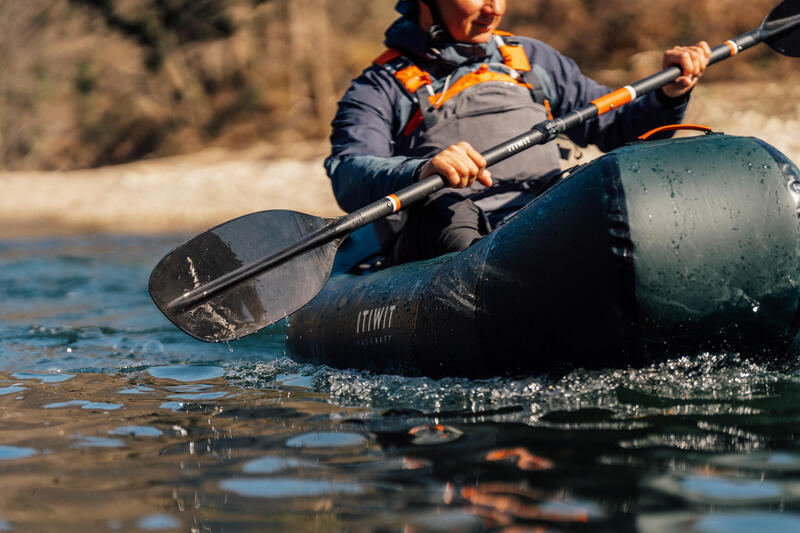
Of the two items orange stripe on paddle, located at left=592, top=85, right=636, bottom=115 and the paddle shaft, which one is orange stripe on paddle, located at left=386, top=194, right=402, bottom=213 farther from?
orange stripe on paddle, located at left=592, top=85, right=636, bottom=115

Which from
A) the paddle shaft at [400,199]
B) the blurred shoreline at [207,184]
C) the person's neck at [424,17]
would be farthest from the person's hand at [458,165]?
the blurred shoreline at [207,184]

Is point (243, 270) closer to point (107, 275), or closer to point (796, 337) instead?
point (796, 337)

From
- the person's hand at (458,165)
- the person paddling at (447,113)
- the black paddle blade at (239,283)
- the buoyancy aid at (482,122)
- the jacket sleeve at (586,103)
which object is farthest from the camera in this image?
the jacket sleeve at (586,103)

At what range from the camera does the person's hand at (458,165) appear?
285cm

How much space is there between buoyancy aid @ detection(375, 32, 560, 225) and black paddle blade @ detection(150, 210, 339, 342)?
1.88 ft

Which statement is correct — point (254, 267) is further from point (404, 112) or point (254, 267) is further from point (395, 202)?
point (404, 112)

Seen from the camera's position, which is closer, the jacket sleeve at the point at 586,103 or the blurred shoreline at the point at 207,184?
the jacket sleeve at the point at 586,103

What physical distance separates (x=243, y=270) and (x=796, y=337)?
164 centimetres

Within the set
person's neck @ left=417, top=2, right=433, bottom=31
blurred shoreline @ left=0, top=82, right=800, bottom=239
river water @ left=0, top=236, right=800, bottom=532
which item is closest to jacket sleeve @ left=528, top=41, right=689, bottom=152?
person's neck @ left=417, top=2, right=433, bottom=31

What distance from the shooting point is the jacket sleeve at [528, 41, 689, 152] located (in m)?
3.68

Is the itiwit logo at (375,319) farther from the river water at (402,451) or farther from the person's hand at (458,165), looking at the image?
the person's hand at (458,165)

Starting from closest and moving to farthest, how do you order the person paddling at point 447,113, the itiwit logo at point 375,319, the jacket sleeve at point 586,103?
the itiwit logo at point 375,319 → the person paddling at point 447,113 → the jacket sleeve at point 586,103

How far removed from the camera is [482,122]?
3.42 m

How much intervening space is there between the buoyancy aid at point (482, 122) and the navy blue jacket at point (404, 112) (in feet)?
0.13
